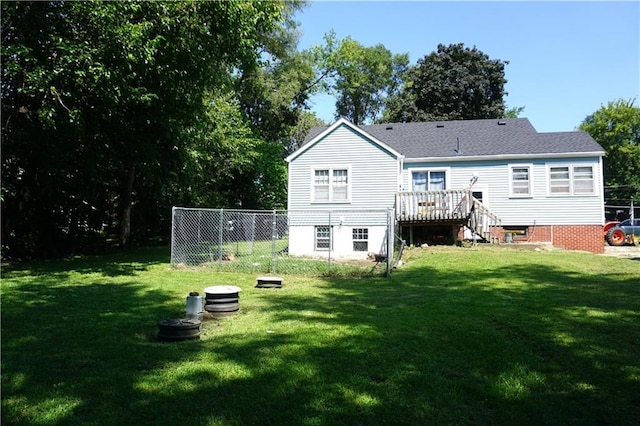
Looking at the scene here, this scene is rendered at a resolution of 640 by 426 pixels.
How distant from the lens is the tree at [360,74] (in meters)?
37.4

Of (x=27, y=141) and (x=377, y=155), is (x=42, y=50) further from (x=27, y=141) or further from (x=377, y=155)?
(x=377, y=155)

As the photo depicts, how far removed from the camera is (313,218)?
59.8ft

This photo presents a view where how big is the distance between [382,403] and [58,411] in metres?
2.59

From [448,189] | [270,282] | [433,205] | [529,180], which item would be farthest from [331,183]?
[270,282]

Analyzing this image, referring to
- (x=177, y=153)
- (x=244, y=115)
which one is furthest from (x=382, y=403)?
(x=244, y=115)

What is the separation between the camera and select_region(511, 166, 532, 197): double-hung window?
18953mm

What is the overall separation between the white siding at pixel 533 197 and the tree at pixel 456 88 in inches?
748

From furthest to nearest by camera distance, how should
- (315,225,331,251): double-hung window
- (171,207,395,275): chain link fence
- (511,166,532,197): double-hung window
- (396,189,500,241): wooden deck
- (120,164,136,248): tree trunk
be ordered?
1. (120,164,136,248): tree trunk
2. (511,166,532,197): double-hung window
3. (315,225,331,251): double-hung window
4. (396,189,500,241): wooden deck
5. (171,207,395,275): chain link fence

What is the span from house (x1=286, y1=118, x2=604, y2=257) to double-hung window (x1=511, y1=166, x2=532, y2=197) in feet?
0.13

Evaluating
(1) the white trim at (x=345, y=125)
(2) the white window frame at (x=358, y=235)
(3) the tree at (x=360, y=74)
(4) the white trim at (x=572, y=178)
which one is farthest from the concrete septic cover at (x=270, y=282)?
(3) the tree at (x=360, y=74)

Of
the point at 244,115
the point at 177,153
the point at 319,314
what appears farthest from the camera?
the point at 244,115

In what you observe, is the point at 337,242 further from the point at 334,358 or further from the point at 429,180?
the point at 334,358

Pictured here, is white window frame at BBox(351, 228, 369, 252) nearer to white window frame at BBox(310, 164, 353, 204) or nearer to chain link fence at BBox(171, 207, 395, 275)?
chain link fence at BBox(171, 207, 395, 275)

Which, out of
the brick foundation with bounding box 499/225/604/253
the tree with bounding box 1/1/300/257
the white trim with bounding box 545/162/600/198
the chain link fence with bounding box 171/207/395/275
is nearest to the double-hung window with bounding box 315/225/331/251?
the chain link fence with bounding box 171/207/395/275
